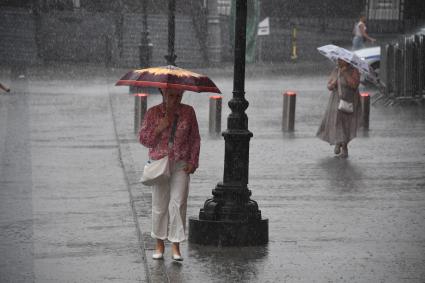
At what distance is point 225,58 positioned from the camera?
136 ft

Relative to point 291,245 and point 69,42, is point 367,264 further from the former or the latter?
point 69,42

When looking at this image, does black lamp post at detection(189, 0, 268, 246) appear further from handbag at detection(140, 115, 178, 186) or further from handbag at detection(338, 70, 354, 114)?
handbag at detection(338, 70, 354, 114)

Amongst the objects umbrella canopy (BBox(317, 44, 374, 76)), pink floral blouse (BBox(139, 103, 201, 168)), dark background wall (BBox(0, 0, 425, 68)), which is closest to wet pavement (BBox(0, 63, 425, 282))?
pink floral blouse (BBox(139, 103, 201, 168))

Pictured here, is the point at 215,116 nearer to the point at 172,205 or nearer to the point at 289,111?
the point at 289,111

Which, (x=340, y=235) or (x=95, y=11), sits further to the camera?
(x=95, y=11)

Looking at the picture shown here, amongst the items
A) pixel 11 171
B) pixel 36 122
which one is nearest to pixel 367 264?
pixel 11 171

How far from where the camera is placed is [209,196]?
12.9m

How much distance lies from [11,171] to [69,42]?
1037 inches

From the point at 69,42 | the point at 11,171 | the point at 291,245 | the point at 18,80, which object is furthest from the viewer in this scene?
the point at 69,42

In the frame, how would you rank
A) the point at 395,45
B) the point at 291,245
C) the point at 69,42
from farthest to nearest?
the point at 69,42 → the point at 395,45 → the point at 291,245

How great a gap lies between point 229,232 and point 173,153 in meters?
1.11

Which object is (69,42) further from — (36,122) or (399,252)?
(399,252)

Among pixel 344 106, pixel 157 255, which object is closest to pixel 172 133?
pixel 157 255

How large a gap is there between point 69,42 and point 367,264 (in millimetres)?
32271
